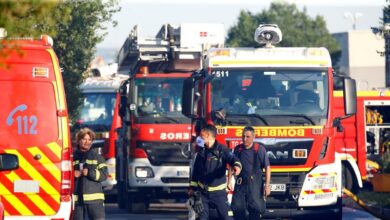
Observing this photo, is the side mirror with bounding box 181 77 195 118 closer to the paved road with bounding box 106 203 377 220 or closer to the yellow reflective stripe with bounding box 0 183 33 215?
the paved road with bounding box 106 203 377 220

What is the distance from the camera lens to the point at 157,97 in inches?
879

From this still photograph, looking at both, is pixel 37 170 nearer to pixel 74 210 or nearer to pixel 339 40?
pixel 74 210

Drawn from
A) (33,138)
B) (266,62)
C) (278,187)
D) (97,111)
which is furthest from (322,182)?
(97,111)

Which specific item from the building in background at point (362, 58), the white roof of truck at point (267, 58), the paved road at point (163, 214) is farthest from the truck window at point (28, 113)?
the building in background at point (362, 58)

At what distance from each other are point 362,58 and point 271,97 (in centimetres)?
5902

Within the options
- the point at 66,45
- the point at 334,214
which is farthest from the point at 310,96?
the point at 66,45

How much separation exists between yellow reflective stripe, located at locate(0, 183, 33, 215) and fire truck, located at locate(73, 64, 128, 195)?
12.6 metres

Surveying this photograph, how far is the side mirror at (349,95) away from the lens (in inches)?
680

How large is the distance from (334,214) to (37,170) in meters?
6.42

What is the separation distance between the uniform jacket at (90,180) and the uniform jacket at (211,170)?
3.88 ft

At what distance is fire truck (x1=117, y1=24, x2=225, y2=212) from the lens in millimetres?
21953

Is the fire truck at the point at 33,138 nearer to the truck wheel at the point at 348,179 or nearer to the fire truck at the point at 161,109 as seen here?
the fire truck at the point at 161,109

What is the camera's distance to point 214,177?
46.6ft

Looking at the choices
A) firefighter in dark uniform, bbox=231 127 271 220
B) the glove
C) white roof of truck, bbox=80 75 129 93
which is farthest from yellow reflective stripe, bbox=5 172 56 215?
white roof of truck, bbox=80 75 129 93
